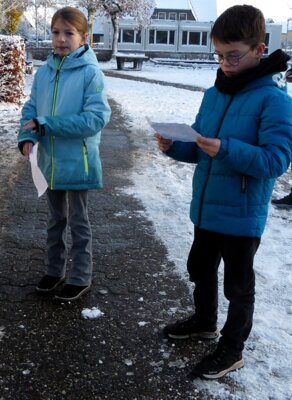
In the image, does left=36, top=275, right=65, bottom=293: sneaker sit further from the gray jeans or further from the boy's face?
the boy's face

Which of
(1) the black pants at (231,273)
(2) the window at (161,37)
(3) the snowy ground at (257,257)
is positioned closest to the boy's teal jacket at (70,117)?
(1) the black pants at (231,273)

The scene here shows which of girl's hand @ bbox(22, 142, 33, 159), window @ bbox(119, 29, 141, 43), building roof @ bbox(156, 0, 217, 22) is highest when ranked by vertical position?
building roof @ bbox(156, 0, 217, 22)

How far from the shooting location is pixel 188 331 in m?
3.20

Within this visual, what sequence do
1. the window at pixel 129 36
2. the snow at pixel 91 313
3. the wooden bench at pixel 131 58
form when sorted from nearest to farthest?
1. the snow at pixel 91 313
2. the wooden bench at pixel 131 58
3. the window at pixel 129 36

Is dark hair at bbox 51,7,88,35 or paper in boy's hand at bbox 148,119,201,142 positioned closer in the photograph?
paper in boy's hand at bbox 148,119,201,142

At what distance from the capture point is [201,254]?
2.97 metres

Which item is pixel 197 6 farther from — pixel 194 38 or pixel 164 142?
pixel 164 142

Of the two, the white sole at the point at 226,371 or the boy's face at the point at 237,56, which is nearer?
the boy's face at the point at 237,56

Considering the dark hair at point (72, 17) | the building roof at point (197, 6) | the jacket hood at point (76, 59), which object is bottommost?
the jacket hood at point (76, 59)

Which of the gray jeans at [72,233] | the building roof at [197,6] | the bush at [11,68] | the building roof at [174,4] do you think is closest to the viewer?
the gray jeans at [72,233]

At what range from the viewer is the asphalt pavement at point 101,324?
2.76m

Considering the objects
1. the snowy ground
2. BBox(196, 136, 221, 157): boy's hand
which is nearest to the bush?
the snowy ground

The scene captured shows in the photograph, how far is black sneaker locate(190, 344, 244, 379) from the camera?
9.25 feet

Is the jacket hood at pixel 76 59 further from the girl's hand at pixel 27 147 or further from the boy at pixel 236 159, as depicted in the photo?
the boy at pixel 236 159
